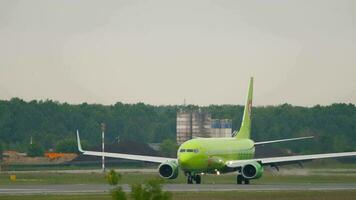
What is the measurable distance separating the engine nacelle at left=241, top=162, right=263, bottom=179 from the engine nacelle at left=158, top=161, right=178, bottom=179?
5.40 m

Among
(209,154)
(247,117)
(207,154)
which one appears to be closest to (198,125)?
(247,117)

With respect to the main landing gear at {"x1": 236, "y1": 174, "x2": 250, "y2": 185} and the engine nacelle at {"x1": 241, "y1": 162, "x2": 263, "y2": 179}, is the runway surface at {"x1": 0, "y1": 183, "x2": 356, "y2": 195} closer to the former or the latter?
the engine nacelle at {"x1": 241, "y1": 162, "x2": 263, "y2": 179}

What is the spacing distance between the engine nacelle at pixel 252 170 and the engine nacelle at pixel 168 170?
540cm

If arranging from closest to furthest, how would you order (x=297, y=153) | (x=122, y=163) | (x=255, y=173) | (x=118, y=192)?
(x=118, y=192) < (x=255, y=173) < (x=297, y=153) < (x=122, y=163)

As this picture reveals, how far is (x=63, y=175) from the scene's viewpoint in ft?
343

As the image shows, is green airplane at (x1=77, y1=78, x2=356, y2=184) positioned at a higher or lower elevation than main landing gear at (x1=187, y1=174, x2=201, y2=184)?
higher

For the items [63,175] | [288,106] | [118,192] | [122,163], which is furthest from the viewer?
[288,106]

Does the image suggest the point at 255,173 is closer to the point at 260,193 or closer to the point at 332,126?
the point at 260,193

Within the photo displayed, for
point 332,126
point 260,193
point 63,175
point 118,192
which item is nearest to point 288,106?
point 332,126

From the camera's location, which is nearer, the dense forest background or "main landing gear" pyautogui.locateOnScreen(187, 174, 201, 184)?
Result: "main landing gear" pyautogui.locateOnScreen(187, 174, 201, 184)

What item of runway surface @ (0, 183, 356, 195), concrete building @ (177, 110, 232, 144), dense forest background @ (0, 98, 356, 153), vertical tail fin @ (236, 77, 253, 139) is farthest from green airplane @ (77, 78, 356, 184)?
concrete building @ (177, 110, 232, 144)

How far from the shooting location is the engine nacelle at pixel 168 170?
3593 inches

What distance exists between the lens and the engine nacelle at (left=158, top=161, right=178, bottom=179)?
91.2m

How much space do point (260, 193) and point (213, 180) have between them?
23924 mm
